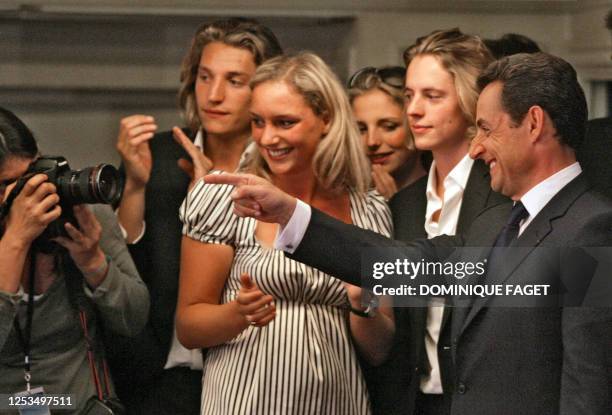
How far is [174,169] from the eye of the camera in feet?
4.58

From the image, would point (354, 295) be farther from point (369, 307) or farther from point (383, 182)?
point (383, 182)

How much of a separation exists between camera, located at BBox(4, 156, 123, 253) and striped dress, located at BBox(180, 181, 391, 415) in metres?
0.12

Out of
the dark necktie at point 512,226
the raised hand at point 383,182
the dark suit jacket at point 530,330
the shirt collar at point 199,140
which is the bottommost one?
the dark suit jacket at point 530,330

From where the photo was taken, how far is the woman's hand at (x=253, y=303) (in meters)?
1.20

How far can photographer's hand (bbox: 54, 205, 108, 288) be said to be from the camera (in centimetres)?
125

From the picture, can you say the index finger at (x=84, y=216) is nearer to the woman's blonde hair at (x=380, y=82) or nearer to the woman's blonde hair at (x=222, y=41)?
the woman's blonde hair at (x=222, y=41)

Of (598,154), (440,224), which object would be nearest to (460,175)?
(440,224)

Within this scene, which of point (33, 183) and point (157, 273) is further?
point (157, 273)

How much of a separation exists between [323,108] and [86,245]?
0.34 m

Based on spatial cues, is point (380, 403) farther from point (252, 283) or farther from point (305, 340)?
point (252, 283)

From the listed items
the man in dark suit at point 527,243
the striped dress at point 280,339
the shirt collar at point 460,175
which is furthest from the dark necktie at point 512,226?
the striped dress at point 280,339

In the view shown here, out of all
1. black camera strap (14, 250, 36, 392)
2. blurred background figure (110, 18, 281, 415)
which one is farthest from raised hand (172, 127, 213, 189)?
black camera strap (14, 250, 36, 392)

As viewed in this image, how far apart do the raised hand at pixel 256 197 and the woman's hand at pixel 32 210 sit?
0.24m

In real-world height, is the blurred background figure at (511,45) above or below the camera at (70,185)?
above
